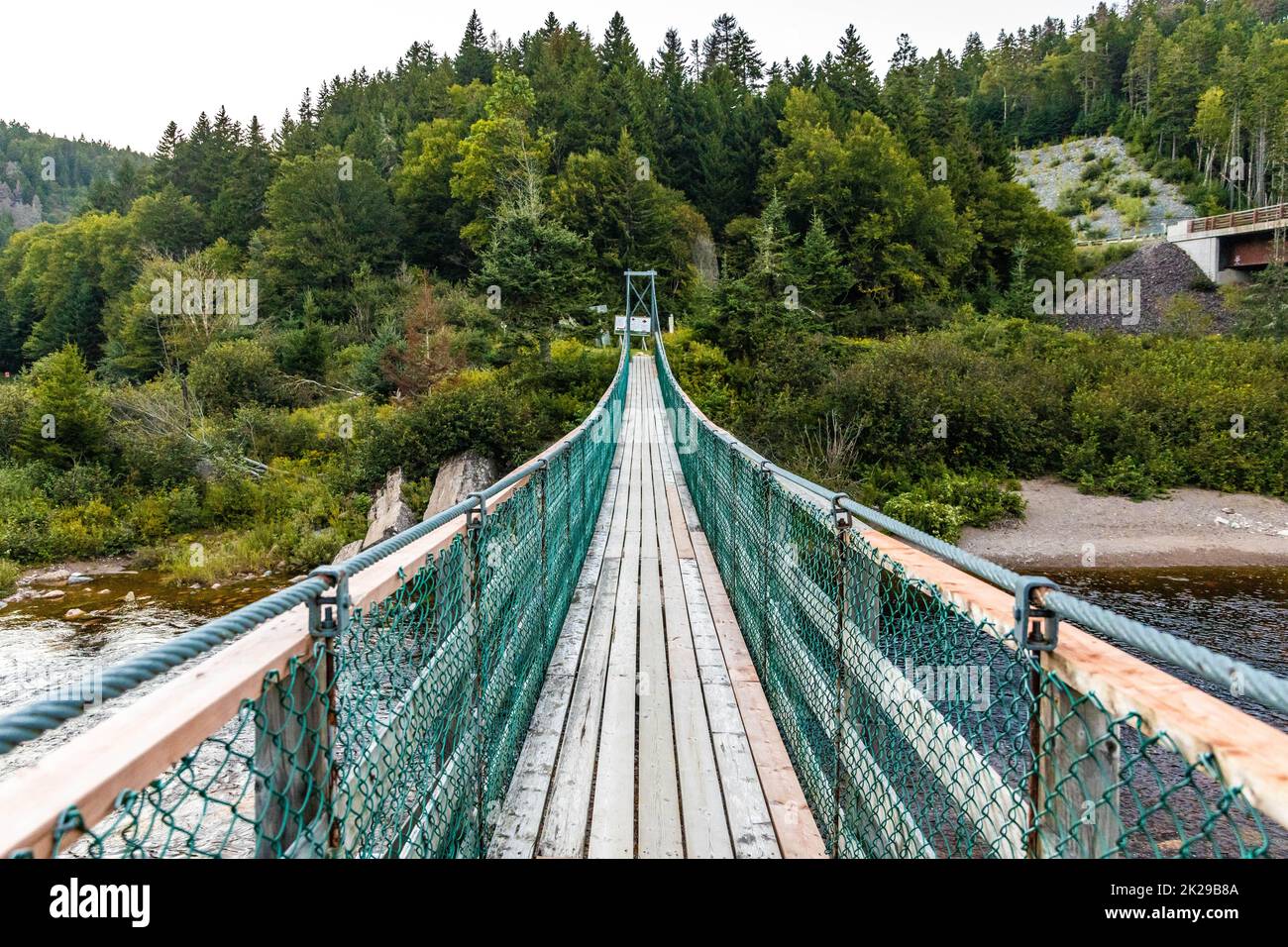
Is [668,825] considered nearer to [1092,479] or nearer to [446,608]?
[446,608]

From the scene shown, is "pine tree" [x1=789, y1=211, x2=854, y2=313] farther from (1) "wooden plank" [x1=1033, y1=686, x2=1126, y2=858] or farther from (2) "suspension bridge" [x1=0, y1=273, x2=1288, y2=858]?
(1) "wooden plank" [x1=1033, y1=686, x2=1126, y2=858]

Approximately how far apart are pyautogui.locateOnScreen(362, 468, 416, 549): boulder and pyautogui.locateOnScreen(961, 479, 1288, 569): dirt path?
9843 millimetres

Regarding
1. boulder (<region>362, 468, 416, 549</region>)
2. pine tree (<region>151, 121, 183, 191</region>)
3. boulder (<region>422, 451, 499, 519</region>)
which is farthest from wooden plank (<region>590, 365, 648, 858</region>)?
pine tree (<region>151, 121, 183, 191</region>)

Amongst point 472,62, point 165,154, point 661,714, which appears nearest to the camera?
point 661,714

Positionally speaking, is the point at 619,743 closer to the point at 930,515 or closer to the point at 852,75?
the point at 930,515

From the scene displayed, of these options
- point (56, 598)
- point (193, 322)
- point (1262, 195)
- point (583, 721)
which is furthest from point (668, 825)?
point (1262, 195)

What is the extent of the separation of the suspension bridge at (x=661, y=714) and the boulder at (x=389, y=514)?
695 cm

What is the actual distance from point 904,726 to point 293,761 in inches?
61.0

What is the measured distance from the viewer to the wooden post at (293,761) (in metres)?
1.30

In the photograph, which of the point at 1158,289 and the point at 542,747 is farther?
the point at 1158,289

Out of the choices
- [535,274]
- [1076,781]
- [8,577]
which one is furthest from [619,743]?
[535,274]

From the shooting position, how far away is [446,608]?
2361mm

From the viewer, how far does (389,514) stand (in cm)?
1298
